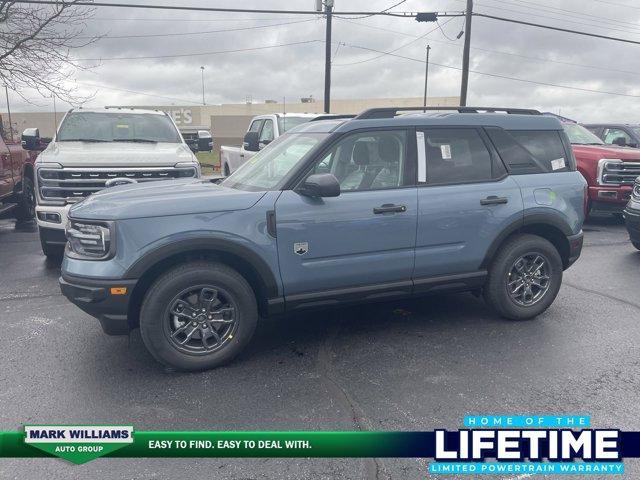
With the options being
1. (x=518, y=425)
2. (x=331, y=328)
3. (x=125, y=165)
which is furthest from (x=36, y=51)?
(x=518, y=425)

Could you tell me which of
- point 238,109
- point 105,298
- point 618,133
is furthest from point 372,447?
point 238,109

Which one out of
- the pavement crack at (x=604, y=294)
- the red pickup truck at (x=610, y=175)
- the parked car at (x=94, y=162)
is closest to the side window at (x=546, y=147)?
the pavement crack at (x=604, y=294)

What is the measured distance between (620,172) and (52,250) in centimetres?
976

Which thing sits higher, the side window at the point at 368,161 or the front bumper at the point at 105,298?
the side window at the point at 368,161

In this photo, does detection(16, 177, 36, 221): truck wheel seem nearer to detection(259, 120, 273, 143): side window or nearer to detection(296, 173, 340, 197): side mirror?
detection(259, 120, 273, 143): side window

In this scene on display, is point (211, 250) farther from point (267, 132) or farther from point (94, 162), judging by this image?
point (267, 132)

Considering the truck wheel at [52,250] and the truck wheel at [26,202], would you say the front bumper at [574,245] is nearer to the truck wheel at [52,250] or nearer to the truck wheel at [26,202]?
the truck wheel at [52,250]

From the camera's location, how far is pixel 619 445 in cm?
292

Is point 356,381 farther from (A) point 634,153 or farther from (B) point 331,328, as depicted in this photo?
(A) point 634,153

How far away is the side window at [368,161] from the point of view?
13.6 ft

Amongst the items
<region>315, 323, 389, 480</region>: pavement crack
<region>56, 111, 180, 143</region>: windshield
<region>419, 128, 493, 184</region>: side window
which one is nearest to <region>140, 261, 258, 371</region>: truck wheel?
<region>315, 323, 389, 480</region>: pavement crack

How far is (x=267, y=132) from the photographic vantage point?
38.8 ft

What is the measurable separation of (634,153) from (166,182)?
9.13 m

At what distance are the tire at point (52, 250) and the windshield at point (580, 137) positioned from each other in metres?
9.89
